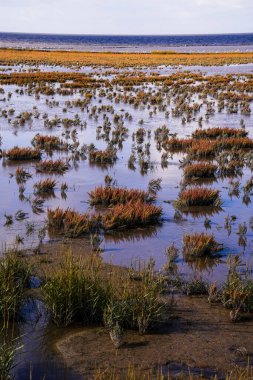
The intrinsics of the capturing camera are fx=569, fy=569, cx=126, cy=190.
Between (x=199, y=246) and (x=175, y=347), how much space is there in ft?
8.94

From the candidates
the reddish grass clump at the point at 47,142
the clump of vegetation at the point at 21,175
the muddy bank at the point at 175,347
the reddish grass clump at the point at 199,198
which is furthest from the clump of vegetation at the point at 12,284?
the reddish grass clump at the point at 47,142

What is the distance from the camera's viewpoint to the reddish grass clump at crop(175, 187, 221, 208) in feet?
36.3

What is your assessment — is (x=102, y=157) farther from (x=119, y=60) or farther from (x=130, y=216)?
(x=119, y=60)

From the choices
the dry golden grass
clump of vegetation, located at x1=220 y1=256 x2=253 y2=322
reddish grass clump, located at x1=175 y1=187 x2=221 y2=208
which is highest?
clump of vegetation, located at x1=220 y1=256 x2=253 y2=322

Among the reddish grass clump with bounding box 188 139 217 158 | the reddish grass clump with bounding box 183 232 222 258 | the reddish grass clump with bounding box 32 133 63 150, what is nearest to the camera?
the reddish grass clump with bounding box 183 232 222 258

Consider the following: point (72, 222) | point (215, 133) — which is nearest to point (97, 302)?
point (72, 222)

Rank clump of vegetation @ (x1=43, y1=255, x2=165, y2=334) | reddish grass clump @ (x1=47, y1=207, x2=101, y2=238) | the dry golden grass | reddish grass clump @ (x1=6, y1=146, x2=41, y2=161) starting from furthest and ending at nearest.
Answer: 1. the dry golden grass
2. reddish grass clump @ (x1=6, y1=146, x2=41, y2=161)
3. reddish grass clump @ (x1=47, y1=207, x2=101, y2=238)
4. clump of vegetation @ (x1=43, y1=255, x2=165, y2=334)

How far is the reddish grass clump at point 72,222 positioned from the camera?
9055 mm

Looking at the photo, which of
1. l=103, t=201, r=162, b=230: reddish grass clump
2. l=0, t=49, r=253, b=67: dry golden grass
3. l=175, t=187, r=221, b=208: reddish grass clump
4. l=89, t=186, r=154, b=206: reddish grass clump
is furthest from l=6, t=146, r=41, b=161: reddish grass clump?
l=0, t=49, r=253, b=67: dry golden grass

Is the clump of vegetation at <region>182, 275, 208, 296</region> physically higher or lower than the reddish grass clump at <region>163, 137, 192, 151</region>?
higher

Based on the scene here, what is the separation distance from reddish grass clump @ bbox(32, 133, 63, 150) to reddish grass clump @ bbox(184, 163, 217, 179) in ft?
16.1

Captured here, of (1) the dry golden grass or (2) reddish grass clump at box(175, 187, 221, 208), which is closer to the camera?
(2) reddish grass clump at box(175, 187, 221, 208)

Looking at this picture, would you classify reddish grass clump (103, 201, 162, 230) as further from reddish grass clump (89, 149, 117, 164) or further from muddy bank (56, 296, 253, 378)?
reddish grass clump (89, 149, 117, 164)

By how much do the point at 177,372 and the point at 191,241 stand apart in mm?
3300
